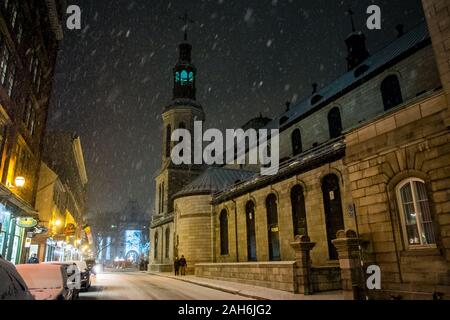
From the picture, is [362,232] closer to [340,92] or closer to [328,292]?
[328,292]

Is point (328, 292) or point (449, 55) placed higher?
point (449, 55)

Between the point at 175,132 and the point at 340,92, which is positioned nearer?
the point at 340,92

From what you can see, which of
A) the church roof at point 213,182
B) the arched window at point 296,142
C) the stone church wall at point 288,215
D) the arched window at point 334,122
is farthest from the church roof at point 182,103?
the arched window at point 334,122

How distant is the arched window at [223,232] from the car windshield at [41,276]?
73.4 ft

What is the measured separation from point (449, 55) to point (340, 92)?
57.7 ft

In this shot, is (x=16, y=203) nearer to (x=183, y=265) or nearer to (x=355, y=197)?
(x=183, y=265)

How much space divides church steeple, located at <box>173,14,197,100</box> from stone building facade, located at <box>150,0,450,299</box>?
20.1 meters

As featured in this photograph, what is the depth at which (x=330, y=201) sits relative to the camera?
18516 mm

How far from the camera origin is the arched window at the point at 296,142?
32.2m

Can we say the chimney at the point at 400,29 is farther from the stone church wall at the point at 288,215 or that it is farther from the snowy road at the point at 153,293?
the snowy road at the point at 153,293

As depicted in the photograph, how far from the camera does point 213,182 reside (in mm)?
34938

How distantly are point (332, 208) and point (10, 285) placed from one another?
55.6 ft

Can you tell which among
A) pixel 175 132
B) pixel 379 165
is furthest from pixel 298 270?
pixel 175 132

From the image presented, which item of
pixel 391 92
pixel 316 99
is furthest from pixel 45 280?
pixel 316 99
